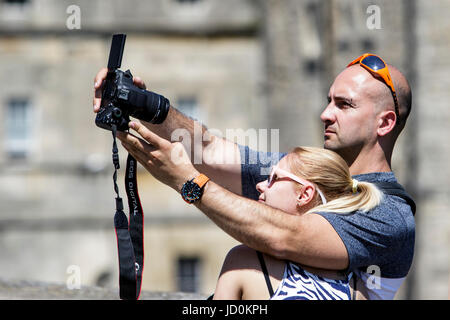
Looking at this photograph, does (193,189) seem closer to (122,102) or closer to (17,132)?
(122,102)

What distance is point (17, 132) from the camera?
62.6ft

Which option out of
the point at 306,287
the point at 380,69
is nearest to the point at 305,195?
the point at 306,287

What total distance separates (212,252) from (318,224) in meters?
16.1

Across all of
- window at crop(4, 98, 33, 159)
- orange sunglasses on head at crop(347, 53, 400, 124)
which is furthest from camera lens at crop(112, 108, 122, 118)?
window at crop(4, 98, 33, 159)

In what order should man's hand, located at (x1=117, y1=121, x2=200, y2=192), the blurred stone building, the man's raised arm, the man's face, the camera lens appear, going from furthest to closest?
the blurred stone building < the man's raised arm < the man's face < the camera lens < man's hand, located at (x1=117, y1=121, x2=200, y2=192)

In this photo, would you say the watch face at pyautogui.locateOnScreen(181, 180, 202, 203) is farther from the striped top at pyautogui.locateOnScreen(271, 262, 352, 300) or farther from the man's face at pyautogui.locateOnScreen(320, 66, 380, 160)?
the man's face at pyautogui.locateOnScreen(320, 66, 380, 160)

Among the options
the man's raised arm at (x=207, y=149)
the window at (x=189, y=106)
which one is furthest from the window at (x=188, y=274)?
the man's raised arm at (x=207, y=149)

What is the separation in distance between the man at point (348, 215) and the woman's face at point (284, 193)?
0.16 metres

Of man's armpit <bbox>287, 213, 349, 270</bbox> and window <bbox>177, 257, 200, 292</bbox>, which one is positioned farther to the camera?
window <bbox>177, 257, 200, 292</bbox>

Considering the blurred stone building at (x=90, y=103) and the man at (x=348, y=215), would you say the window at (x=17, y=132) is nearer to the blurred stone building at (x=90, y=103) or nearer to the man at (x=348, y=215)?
the blurred stone building at (x=90, y=103)

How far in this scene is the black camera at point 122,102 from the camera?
339 centimetres

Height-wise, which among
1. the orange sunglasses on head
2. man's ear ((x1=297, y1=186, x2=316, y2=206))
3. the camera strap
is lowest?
the camera strap

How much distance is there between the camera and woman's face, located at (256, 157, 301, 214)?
3332 mm

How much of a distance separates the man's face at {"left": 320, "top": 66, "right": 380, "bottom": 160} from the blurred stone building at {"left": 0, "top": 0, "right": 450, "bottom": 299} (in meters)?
13.7
